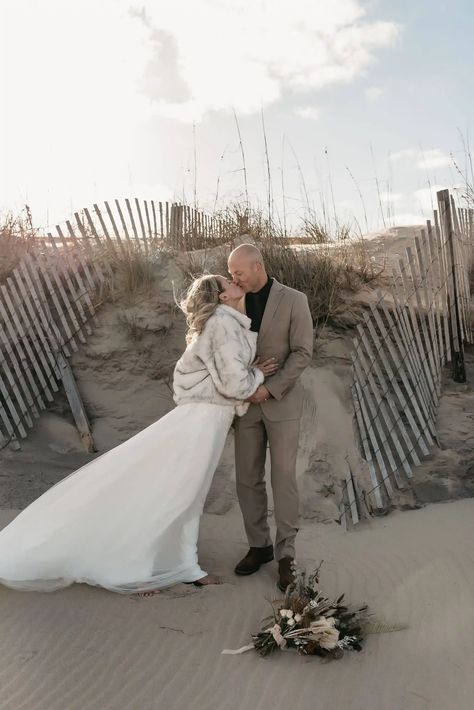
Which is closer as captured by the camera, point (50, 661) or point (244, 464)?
point (50, 661)

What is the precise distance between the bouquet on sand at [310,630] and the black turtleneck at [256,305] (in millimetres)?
1656

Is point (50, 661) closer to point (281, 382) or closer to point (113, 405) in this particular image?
point (281, 382)

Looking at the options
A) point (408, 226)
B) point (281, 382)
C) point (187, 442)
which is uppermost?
point (408, 226)

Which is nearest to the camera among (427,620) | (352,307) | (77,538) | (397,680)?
(397,680)

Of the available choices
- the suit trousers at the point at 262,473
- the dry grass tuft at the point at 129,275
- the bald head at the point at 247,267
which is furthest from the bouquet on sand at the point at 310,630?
the dry grass tuft at the point at 129,275

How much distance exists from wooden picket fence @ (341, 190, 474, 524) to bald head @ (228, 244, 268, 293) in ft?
5.97

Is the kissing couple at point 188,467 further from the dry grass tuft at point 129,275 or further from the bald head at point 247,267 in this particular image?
the dry grass tuft at point 129,275

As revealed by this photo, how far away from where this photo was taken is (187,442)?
4492 mm

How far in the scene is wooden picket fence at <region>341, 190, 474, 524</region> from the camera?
625 cm

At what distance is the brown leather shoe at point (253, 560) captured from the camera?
4.85m

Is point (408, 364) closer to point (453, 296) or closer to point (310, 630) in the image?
point (453, 296)

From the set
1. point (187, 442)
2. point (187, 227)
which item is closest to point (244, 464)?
point (187, 442)

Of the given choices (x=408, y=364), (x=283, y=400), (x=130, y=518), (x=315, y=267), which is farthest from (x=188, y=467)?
(x=315, y=267)

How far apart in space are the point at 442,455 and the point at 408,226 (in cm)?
578
